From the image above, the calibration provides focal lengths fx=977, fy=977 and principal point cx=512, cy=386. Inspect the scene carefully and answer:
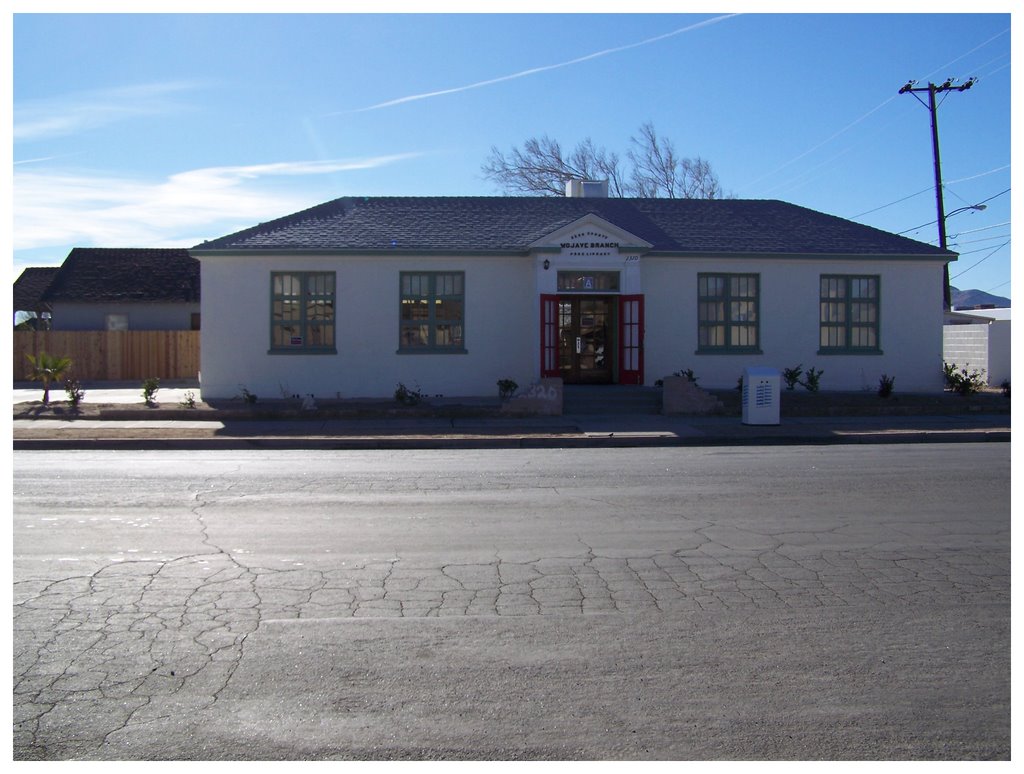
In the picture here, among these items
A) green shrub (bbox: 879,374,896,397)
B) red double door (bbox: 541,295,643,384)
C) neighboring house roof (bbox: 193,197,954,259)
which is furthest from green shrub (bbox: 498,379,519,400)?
green shrub (bbox: 879,374,896,397)

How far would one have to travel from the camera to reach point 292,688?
195 inches

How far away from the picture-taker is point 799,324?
2425cm

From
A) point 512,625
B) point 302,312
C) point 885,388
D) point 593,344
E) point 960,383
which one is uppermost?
point 302,312

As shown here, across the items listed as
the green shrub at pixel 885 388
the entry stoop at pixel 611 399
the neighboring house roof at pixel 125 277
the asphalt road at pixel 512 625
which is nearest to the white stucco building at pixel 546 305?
the entry stoop at pixel 611 399

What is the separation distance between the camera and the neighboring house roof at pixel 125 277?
41.1m

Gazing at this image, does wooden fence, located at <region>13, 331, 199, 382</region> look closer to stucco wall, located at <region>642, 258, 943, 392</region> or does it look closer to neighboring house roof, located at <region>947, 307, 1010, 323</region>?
stucco wall, located at <region>642, 258, 943, 392</region>

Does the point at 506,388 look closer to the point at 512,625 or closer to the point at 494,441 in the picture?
the point at 494,441

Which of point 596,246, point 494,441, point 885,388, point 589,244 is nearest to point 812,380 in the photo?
point 885,388

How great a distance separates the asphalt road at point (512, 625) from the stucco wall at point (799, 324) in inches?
510

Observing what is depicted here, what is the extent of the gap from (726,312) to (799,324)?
1854mm

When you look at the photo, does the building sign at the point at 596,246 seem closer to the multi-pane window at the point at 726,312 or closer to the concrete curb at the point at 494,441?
the multi-pane window at the point at 726,312

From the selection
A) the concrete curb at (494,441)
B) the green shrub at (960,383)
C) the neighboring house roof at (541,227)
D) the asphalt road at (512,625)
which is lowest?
the asphalt road at (512,625)

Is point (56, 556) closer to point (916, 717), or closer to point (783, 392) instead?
point (916, 717)

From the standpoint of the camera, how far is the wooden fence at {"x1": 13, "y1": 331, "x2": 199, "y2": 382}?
35.1 meters
